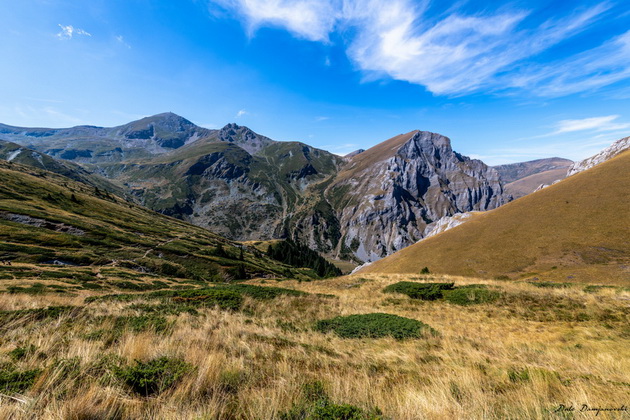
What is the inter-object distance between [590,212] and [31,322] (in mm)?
72887

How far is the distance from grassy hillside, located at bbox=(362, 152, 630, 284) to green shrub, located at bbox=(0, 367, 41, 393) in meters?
50.1

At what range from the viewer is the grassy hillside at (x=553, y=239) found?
37250 mm

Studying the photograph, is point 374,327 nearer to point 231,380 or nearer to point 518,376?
point 518,376

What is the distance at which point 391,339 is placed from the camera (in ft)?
29.9

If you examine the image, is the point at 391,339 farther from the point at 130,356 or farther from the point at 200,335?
the point at 130,356

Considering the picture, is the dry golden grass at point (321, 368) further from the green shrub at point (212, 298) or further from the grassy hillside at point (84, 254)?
the grassy hillside at point (84, 254)

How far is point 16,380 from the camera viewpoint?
3467 mm

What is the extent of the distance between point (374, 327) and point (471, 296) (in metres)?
10.1

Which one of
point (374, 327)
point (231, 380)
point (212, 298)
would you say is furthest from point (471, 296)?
point (231, 380)

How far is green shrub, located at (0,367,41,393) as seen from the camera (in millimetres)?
3278

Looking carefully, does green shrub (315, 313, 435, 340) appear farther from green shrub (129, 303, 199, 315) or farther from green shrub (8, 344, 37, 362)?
green shrub (8, 344, 37, 362)

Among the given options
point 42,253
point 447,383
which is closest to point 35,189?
point 42,253

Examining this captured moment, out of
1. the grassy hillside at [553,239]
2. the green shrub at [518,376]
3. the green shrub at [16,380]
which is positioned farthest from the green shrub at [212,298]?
the grassy hillside at [553,239]

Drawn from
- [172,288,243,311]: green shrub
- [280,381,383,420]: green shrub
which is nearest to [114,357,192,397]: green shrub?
[280,381,383,420]: green shrub
